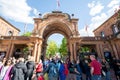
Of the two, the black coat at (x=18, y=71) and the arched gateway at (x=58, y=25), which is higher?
the arched gateway at (x=58, y=25)

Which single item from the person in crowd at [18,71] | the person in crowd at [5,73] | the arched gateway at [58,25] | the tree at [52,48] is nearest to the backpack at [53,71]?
the person in crowd at [18,71]

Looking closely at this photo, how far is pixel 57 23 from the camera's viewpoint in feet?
79.0

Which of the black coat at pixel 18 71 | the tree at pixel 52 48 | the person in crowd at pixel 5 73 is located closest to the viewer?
the black coat at pixel 18 71

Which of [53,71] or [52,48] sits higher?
[52,48]

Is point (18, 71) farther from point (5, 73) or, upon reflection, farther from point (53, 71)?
point (53, 71)

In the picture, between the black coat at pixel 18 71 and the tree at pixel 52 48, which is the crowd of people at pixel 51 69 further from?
the tree at pixel 52 48

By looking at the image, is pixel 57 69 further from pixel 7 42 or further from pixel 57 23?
pixel 7 42

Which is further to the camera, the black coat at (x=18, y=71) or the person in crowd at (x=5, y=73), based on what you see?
the person in crowd at (x=5, y=73)

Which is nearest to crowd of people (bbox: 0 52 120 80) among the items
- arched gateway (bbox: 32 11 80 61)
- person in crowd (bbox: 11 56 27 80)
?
person in crowd (bbox: 11 56 27 80)

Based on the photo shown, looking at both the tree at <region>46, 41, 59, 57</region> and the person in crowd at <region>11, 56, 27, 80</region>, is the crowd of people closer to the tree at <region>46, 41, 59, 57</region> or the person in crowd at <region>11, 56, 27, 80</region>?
the person in crowd at <region>11, 56, 27, 80</region>

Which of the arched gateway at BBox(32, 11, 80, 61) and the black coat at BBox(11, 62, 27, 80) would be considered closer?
the black coat at BBox(11, 62, 27, 80)

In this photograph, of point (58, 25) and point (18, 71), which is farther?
point (58, 25)

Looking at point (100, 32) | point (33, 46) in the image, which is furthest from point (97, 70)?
point (100, 32)

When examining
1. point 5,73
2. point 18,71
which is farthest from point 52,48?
point 18,71
